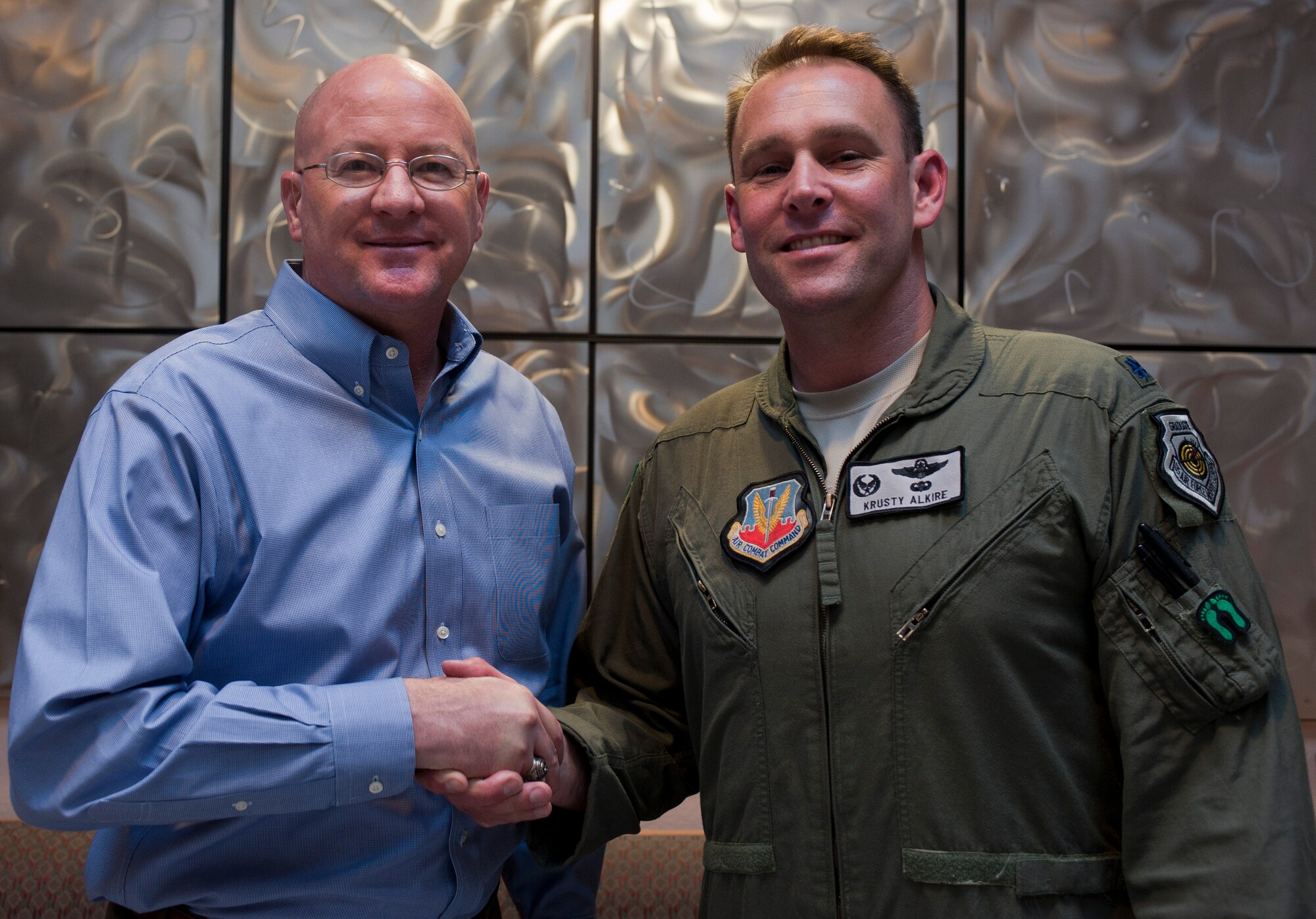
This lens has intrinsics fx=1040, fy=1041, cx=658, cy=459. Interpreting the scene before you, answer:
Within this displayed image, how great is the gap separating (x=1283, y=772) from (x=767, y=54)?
1168mm

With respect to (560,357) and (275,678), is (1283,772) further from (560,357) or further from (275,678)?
(560,357)

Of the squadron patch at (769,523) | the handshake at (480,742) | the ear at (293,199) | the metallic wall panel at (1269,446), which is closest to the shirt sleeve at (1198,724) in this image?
the squadron patch at (769,523)

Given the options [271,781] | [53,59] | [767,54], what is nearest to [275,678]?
[271,781]

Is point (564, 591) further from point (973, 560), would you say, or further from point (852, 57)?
point (852, 57)

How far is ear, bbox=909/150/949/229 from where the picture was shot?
154cm

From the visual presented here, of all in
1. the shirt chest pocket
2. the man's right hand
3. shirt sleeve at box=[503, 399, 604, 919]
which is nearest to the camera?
the man's right hand

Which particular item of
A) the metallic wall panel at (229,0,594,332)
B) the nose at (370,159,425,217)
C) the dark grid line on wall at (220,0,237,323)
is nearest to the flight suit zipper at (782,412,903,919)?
the nose at (370,159,425,217)

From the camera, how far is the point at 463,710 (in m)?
1.29

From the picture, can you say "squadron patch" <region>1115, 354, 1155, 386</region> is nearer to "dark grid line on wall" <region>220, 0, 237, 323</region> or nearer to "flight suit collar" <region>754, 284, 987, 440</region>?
"flight suit collar" <region>754, 284, 987, 440</region>

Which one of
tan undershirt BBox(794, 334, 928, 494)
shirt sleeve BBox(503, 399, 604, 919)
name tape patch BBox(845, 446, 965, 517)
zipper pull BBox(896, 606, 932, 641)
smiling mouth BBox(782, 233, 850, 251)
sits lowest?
shirt sleeve BBox(503, 399, 604, 919)

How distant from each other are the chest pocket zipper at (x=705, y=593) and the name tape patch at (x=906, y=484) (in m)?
0.22

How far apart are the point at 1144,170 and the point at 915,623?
2.14m

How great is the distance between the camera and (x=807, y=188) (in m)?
1.42

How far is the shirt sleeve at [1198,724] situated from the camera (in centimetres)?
113
